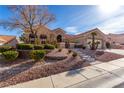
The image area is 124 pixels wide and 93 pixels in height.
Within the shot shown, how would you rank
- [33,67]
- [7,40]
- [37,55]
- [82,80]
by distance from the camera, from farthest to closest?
[7,40] → [37,55] → [33,67] → [82,80]

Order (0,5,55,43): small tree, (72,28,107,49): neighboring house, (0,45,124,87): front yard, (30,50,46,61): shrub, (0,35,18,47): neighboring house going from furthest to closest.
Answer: (0,35,18,47): neighboring house, (72,28,107,49): neighboring house, (0,5,55,43): small tree, (30,50,46,61): shrub, (0,45,124,87): front yard

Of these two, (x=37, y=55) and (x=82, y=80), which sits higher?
(x=37, y=55)

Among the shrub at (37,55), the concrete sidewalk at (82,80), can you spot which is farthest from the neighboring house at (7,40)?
the concrete sidewalk at (82,80)

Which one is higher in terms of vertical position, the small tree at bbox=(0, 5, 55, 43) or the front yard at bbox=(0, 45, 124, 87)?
the small tree at bbox=(0, 5, 55, 43)

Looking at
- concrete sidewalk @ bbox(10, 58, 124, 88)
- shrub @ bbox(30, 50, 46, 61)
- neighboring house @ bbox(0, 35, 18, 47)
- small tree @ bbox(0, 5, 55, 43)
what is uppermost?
small tree @ bbox(0, 5, 55, 43)

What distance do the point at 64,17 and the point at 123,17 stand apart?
317cm

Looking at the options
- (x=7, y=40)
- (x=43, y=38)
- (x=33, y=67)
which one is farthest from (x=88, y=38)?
(x=33, y=67)

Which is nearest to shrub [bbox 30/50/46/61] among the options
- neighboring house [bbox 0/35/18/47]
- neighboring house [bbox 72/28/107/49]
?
neighboring house [bbox 72/28/107/49]

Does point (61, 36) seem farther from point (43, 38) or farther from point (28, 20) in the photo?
point (28, 20)

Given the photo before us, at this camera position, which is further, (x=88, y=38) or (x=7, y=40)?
(x=7, y=40)

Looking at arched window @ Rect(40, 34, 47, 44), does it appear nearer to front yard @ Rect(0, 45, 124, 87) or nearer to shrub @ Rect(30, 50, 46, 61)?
front yard @ Rect(0, 45, 124, 87)

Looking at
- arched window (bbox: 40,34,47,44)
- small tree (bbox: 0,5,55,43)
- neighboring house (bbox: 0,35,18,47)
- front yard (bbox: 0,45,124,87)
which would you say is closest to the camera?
front yard (bbox: 0,45,124,87)
